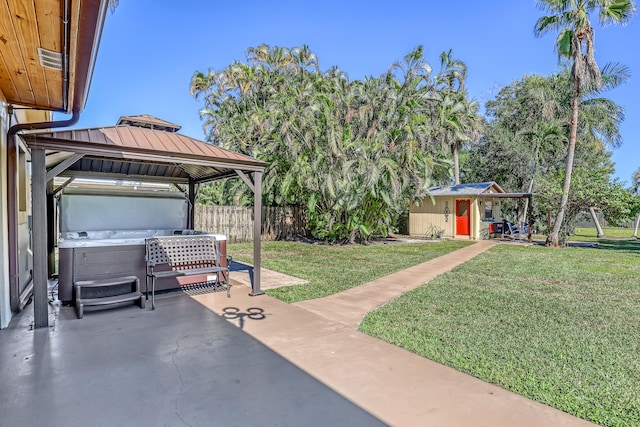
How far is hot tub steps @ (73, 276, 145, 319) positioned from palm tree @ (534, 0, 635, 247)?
48.1 ft

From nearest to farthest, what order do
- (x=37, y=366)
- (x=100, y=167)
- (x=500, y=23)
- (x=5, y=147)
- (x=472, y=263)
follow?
(x=37, y=366), (x=5, y=147), (x=100, y=167), (x=472, y=263), (x=500, y=23)

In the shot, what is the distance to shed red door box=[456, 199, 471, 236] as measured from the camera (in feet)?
58.4

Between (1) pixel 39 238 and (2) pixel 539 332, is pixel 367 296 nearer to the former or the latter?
(2) pixel 539 332

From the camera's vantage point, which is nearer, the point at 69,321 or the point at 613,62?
the point at 69,321

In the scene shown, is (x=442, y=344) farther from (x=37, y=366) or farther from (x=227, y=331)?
(x=37, y=366)

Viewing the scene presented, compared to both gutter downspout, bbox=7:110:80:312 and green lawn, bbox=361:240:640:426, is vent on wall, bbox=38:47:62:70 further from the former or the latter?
green lawn, bbox=361:240:640:426

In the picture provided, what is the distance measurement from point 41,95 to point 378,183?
378 inches

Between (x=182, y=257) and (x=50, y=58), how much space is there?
3559mm

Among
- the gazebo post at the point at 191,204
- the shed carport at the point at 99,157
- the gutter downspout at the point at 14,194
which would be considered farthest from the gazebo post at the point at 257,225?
the gazebo post at the point at 191,204

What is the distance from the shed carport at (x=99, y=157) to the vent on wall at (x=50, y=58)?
1337mm

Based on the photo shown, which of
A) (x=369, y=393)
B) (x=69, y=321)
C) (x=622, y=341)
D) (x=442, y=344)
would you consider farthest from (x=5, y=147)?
(x=622, y=341)

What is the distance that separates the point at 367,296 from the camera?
5941 mm

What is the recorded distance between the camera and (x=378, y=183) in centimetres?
1220

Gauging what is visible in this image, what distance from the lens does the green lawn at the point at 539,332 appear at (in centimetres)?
280
